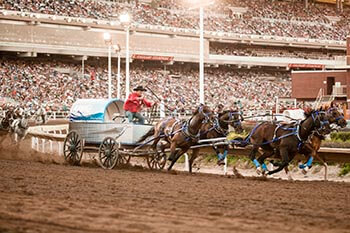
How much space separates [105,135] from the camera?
1875 centimetres

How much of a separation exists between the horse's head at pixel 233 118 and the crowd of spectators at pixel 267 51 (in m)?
51.2

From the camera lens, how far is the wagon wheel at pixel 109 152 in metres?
18.3

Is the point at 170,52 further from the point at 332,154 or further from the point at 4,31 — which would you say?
the point at 332,154

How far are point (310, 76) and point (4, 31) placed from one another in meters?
23.9

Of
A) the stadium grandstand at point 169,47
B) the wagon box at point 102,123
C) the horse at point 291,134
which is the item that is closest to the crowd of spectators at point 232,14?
the stadium grandstand at point 169,47

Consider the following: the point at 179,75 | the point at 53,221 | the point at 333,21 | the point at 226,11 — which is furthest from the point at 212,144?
the point at 333,21

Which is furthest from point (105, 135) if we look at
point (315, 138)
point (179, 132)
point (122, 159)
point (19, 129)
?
point (19, 129)

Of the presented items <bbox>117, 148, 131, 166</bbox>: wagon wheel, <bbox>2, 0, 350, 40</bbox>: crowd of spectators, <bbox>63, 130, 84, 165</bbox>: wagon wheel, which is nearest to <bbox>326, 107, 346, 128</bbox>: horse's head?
<bbox>117, 148, 131, 166</bbox>: wagon wheel

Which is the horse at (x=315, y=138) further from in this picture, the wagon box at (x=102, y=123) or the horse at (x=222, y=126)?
the wagon box at (x=102, y=123)

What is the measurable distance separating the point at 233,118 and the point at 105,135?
3.60 m

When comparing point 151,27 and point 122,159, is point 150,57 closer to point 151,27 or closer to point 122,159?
point 151,27

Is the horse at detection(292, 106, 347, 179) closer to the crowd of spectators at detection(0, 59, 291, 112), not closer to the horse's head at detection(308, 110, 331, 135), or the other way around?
the horse's head at detection(308, 110, 331, 135)

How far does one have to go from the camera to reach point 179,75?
61844mm

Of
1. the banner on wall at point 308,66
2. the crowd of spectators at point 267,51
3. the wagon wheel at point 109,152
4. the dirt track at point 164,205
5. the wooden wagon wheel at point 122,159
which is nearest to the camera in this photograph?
the dirt track at point 164,205
